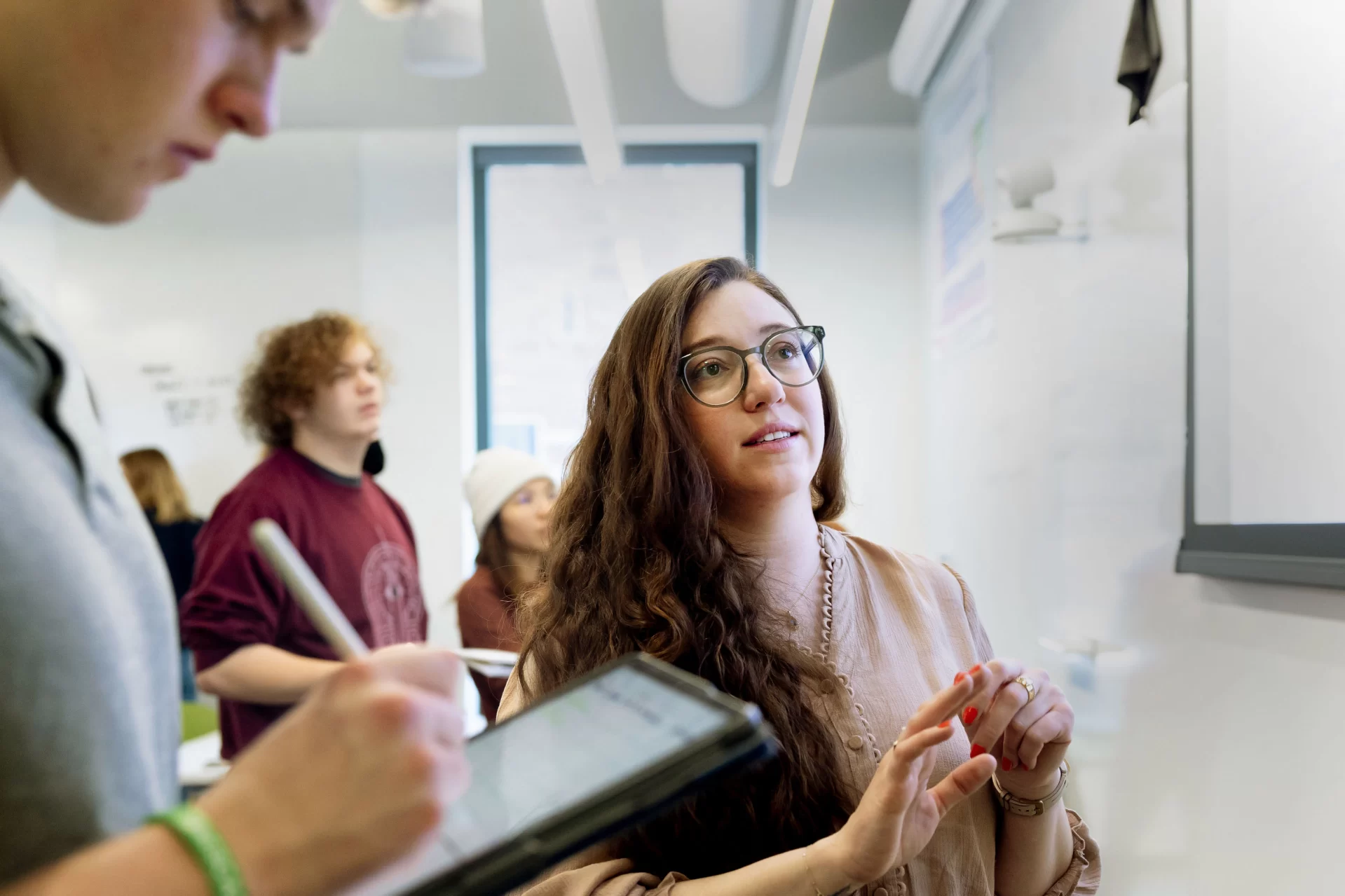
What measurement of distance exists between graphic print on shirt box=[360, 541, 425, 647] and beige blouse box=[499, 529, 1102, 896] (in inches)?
48.0

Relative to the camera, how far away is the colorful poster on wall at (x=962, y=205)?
3.21 m

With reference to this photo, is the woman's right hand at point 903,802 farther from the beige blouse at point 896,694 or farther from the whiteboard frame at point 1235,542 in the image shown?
the whiteboard frame at point 1235,542

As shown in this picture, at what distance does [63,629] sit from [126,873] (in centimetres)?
11

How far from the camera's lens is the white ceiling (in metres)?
3.91

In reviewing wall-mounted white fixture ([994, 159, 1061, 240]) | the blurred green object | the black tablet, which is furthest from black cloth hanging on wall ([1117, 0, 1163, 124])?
the blurred green object

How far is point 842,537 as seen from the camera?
5.44 ft

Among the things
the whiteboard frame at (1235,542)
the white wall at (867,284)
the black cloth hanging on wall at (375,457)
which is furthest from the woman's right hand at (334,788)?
the white wall at (867,284)

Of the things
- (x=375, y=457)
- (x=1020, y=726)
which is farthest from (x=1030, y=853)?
(x=375, y=457)

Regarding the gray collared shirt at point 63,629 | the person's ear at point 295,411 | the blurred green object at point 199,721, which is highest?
the person's ear at point 295,411

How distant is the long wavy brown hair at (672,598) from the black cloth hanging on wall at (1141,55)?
2.85 ft

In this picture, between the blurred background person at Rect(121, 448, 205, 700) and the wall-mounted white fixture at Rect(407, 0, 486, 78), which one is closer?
the wall-mounted white fixture at Rect(407, 0, 486, 78)

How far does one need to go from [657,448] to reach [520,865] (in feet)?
3.18

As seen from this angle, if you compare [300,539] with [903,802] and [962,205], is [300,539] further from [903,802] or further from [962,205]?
[962,205]

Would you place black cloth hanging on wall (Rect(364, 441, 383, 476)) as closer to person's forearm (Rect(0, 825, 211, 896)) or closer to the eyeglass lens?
the eyeglass lens
